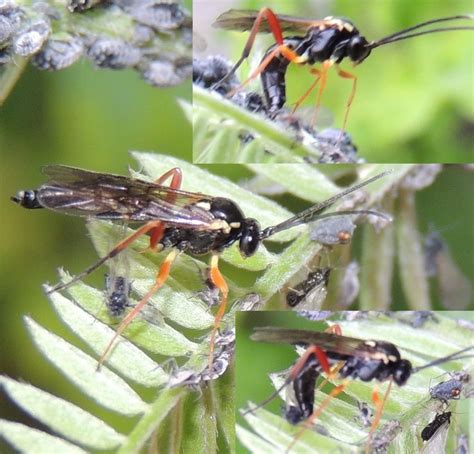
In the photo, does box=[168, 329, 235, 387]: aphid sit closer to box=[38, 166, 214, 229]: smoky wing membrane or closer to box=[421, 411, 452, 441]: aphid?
box=[38, 166, 214, 229]: smoky wing membrane

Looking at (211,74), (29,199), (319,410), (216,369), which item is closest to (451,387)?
(319,410)

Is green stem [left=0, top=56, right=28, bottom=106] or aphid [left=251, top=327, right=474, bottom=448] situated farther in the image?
green stem [left=0, top=56, right=28, bottom=106]

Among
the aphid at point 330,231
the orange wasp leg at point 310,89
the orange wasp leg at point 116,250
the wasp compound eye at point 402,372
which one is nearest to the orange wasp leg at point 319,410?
the wasp compound eye at point 402,372

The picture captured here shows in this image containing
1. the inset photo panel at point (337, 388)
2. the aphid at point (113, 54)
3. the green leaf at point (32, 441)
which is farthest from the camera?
the aphid at point (113, 54)

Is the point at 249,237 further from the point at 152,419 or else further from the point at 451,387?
the point at 451,387

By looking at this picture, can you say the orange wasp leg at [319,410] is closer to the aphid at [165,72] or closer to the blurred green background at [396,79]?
the blurred green background at [396,79]

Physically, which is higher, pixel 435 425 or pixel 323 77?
pixel 323 77

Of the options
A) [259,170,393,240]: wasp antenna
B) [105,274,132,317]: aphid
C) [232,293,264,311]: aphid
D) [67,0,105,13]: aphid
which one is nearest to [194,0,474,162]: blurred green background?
[259,170,393,240]: wasp antenna
